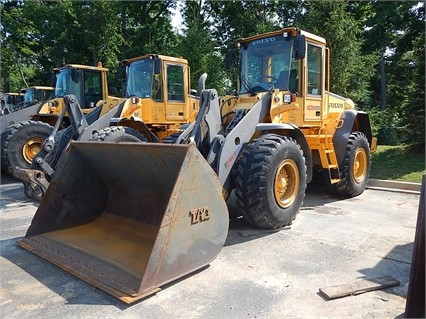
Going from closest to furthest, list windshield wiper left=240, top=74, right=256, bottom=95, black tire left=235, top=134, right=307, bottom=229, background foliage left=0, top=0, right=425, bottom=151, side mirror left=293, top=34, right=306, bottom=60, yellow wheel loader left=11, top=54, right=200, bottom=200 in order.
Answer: black tire left=235, top=134, right=307, bottom=229 → side mirror left=293, top=34, right=306, bottom=60 → windshield wiper left=240, top=74, right=256, bottom=95 → yellow wheel loader left=11, top=54, right=200, bottom=200 → background foliage left=0, top=0, right=425, bottom=151

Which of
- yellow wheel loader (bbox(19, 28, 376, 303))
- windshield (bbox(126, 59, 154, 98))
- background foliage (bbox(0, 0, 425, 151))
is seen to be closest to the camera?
yellow wheel loader (bbox(19, 28, 376, 303))

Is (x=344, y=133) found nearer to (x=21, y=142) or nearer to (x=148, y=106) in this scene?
(x=148, y=106)

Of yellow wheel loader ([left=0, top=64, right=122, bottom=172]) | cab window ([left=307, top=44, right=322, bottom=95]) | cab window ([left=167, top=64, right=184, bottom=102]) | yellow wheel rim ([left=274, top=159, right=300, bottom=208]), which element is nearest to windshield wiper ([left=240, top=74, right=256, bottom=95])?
cab window ([left=307, top=44, right=322, bottom=95])

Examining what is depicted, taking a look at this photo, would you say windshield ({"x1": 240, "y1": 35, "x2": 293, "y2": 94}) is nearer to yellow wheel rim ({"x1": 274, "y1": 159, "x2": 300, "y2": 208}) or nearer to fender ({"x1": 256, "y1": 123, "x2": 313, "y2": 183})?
fender ({"x1": 256, "y1": 123, "x2": 313, "y2": 183})

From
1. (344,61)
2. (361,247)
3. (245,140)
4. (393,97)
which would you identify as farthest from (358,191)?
(393,97)

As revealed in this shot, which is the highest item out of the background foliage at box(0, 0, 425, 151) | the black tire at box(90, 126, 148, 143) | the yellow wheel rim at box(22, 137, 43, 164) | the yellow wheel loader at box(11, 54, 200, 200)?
the background foliage at box(0, 0, 425, 151)

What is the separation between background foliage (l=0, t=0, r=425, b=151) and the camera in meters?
12.6

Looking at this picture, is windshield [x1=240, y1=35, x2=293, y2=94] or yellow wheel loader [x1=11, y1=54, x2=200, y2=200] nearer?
windshield [x1=240, y1=35, x2=293, y2=94]

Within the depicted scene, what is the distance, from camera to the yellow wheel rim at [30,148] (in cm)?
870

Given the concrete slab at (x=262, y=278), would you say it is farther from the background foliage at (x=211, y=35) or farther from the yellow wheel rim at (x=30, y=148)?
the background foliage at (x=211, y=35)

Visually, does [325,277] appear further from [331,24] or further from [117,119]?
[331,24]

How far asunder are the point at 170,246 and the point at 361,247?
2.39 metres

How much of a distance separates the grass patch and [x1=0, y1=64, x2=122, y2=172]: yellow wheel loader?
6.48 metres

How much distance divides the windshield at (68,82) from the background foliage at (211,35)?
5944mm
